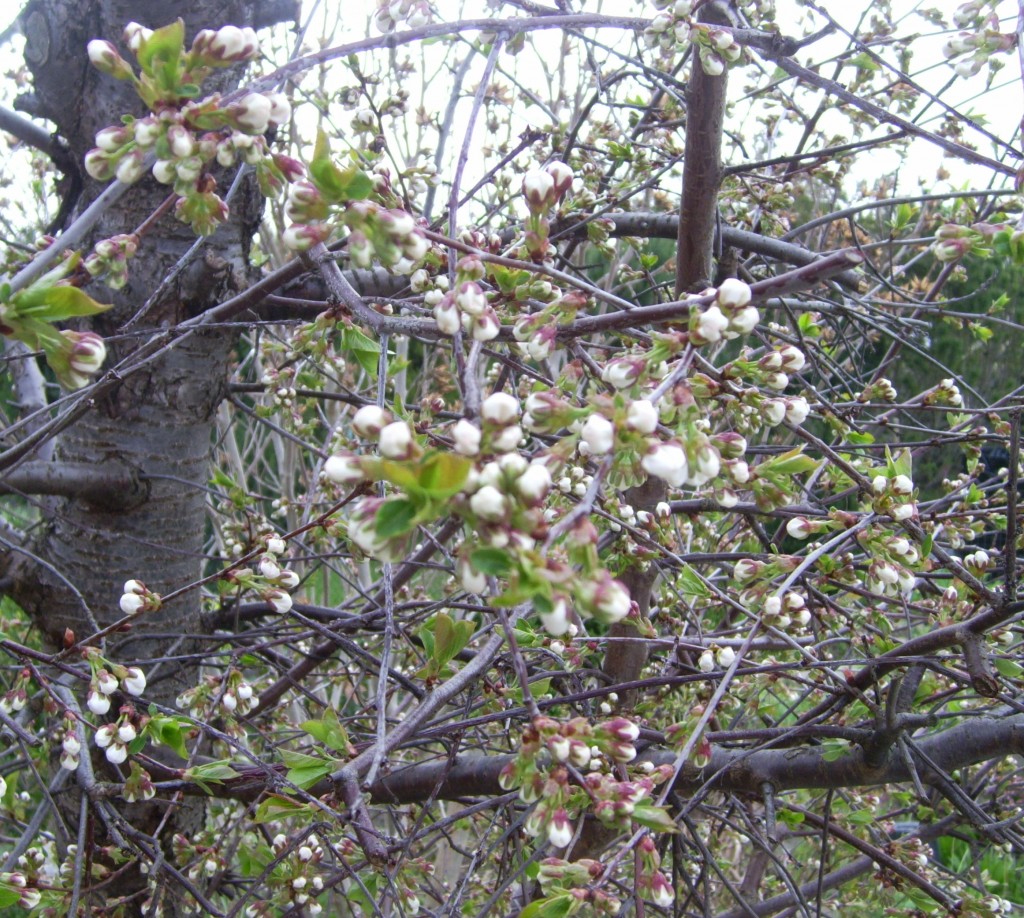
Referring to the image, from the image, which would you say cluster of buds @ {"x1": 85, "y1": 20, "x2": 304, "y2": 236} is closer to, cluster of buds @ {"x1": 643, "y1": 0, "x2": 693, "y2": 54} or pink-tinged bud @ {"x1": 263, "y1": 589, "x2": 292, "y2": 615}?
cluster of buds @ {"x1": 643, "y1": 0, "x2": 693, "y2": 54}

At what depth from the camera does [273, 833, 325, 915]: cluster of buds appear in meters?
1.42

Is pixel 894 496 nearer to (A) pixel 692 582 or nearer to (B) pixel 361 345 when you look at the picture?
(A) pixel 692 582

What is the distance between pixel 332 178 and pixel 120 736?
0.95 m

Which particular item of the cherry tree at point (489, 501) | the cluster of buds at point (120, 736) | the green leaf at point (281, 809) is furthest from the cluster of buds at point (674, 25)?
the cluster of buds at point (120, 736)

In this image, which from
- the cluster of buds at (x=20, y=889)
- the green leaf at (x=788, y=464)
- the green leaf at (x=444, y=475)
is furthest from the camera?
the cluster of buds at (x=20, y=889)

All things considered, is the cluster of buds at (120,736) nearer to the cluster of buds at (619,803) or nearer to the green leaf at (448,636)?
the green leaf at (448,636)

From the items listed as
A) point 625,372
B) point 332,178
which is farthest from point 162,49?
point 625,372

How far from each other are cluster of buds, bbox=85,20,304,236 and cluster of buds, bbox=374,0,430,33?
0.40 metres

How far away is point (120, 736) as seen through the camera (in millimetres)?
1245

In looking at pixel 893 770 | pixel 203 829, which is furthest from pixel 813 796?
pixel 203 829

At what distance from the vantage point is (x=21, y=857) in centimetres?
160

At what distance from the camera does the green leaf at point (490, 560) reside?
1.95 ft

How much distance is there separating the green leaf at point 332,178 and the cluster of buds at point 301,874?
1.06m

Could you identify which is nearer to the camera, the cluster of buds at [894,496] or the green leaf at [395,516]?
the green leaf at [395,516]
